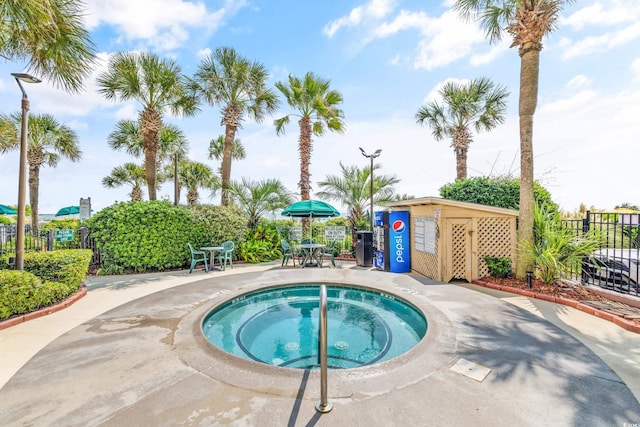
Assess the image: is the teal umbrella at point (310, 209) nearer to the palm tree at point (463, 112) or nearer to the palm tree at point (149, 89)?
the palm tree at point (149, 89)

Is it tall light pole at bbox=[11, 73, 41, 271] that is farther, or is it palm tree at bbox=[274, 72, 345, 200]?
palm tree at bbox=[274, 72, 345, 200]

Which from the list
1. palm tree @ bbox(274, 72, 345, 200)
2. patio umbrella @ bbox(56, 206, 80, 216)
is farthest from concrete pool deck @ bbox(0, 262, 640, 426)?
patio umbrella @ bbox(56, 206, 80, 216)

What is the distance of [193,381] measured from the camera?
2.82m

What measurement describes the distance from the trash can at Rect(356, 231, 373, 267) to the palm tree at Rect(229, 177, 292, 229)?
13.7ft

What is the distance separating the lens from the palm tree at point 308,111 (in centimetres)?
1313

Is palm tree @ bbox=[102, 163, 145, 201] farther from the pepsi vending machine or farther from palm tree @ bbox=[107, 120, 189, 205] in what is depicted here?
the pepsi vending machine

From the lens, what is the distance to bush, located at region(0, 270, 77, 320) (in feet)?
14.8

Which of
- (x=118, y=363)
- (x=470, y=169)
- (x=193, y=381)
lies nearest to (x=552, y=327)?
(x=193, y=381)

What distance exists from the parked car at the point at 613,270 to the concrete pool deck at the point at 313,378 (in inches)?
74.7

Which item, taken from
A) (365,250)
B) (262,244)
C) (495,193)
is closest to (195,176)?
(262,244)

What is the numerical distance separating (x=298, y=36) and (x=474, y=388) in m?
10.4

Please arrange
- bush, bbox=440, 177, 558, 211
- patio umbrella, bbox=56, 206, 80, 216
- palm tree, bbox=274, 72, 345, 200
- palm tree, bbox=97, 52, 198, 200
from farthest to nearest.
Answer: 1. patio umbrella, bbox=56, 206, 80, 216
2. palm tree, bbox=274, 72, 345, 200
3. palm tree, bbox=97, 52, 198, 200
4. bush, bbox=440, 177, 558, 211

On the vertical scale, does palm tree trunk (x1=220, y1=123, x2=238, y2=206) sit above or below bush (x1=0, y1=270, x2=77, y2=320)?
above

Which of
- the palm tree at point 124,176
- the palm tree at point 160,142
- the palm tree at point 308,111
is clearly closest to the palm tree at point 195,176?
the palm tree at point 160,142
